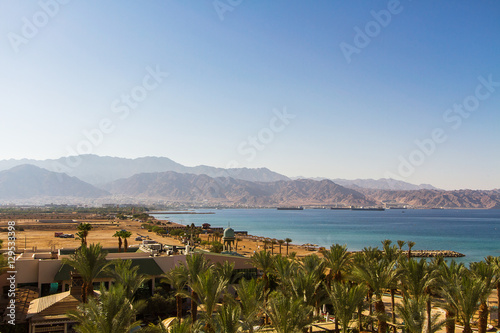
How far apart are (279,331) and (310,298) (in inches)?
187

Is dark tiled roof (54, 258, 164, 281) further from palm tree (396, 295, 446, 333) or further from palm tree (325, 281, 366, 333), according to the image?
palm tree (396, 295, 446, 333)

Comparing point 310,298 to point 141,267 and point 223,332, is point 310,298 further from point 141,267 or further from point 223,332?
point 141,267

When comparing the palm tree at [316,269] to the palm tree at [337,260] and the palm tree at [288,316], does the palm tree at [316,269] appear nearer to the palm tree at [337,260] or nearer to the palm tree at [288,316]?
the palm tree at [337,260]

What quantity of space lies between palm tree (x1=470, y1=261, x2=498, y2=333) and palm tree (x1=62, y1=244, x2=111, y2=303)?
20.5 meters

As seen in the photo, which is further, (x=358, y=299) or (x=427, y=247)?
(x=427, y=247)

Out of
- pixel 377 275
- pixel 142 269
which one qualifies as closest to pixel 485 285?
pixel 377 275

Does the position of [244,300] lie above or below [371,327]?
above

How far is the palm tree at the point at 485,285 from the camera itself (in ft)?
64.2

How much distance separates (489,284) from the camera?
68.2 ft

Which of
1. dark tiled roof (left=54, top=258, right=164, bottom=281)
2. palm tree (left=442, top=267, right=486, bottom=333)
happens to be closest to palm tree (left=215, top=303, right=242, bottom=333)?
palm tree (left=442, top=267, right=486, bottom=333)

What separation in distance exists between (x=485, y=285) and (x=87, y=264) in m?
21.3

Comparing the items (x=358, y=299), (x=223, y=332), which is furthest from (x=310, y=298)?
(x=223, y=332)

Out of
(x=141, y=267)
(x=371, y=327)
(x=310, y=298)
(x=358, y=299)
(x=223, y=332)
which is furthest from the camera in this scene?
(x=141, y=267)

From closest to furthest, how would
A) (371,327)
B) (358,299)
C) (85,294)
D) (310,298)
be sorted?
(358,299)
(310,298)
(85,294)
(371,327)
